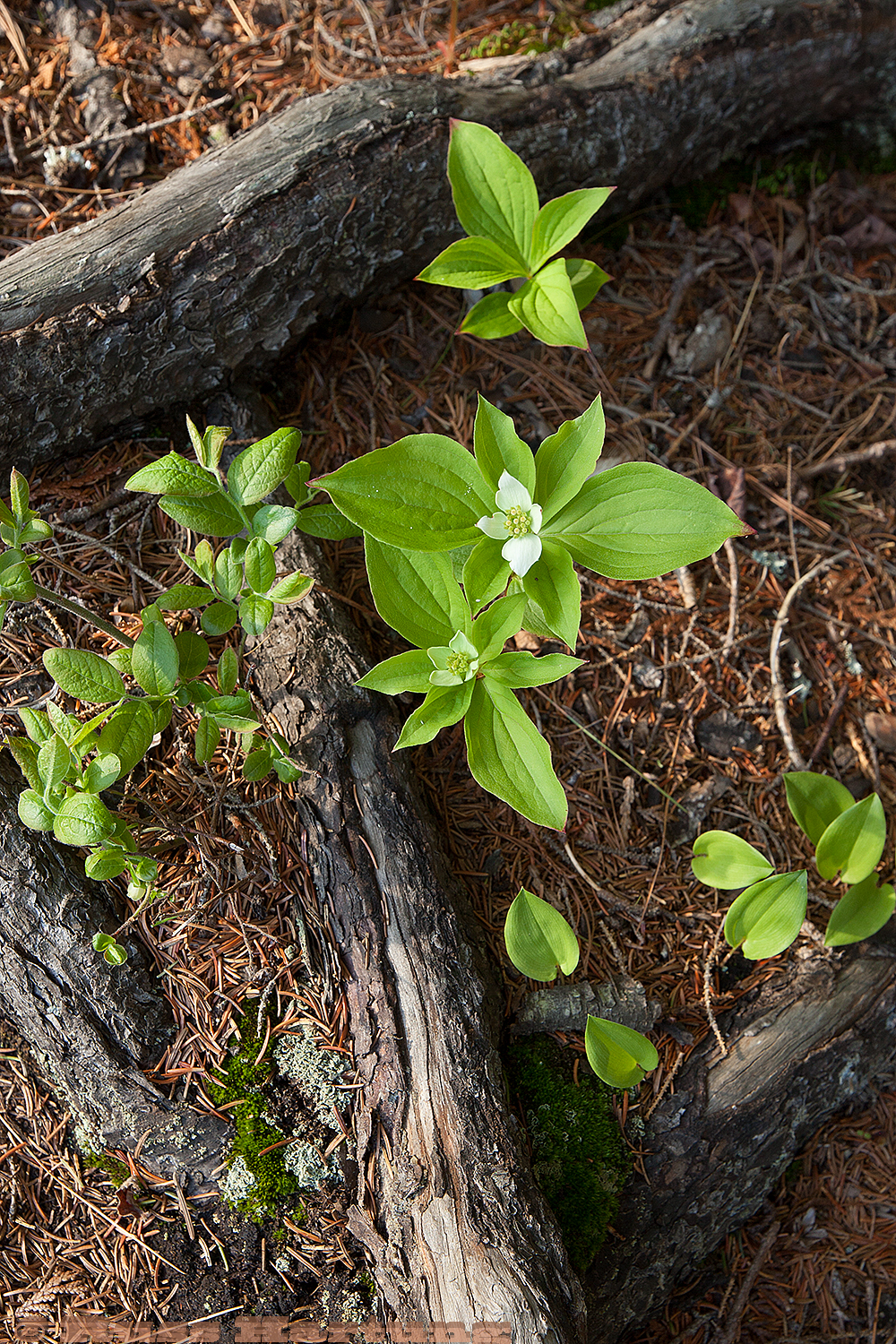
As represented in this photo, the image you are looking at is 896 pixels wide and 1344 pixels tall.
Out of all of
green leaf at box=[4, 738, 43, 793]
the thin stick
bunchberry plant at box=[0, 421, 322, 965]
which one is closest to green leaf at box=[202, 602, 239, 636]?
bunchberry plant at box=[0, 421, 322, 965]

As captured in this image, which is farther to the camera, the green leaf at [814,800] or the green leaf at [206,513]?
the green leaf at [814,800]

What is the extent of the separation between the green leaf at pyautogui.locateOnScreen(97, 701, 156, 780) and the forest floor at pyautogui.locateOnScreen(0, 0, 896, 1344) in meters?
0.36

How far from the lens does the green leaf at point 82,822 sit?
1.75 meters

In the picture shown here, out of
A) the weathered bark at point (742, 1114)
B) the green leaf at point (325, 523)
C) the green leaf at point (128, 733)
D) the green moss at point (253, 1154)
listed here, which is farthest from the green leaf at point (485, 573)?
the weathered bark at point (742, 1114)

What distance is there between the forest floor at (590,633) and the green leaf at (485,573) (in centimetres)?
55

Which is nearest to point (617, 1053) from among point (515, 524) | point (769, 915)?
point (769, 915)

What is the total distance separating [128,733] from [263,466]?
739 millimetres

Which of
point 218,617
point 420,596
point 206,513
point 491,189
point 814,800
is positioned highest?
point 491,189

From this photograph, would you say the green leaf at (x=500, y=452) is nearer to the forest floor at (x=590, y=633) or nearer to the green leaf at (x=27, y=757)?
the forest floor at (x=590, y=633)

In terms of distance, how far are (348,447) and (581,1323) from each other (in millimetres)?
2570

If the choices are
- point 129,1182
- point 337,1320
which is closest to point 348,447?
point 129,1182

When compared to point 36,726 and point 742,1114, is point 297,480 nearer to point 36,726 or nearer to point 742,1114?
point 36,726

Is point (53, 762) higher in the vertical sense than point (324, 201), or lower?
lower

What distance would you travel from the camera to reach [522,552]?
Answer: 196 cm
